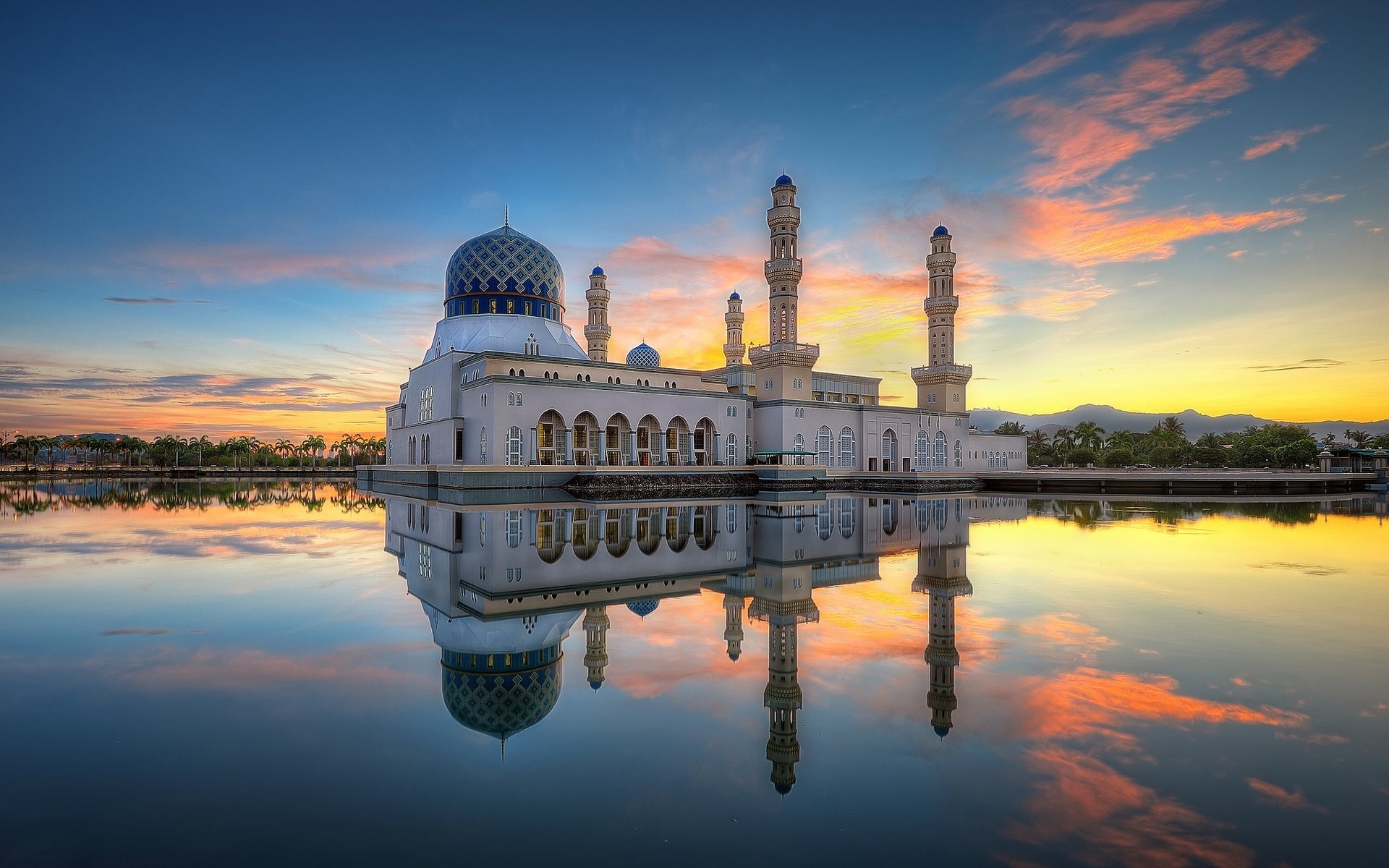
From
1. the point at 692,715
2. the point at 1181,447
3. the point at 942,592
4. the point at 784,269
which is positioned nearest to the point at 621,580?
the point at 942,592

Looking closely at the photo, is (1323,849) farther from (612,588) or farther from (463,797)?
(612,588)

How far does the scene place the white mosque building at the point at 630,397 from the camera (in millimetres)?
30016

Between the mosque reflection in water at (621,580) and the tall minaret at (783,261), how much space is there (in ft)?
62.9

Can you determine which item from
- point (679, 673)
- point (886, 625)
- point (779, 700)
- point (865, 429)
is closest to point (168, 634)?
point (679, 673)

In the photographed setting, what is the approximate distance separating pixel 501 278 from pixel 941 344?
24.3m

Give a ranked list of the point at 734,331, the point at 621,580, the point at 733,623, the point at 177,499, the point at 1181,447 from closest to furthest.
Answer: the point at 733,623 → the point at 621,580 → the point at 177,499 → the point at 734,331 → the point at 1181,447

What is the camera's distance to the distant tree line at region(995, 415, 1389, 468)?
5588 centimetres

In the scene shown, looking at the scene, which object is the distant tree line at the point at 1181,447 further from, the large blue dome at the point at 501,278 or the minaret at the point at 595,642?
the minaret at the point at 595,642

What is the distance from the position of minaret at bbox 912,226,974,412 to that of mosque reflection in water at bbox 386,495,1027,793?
24963 millimetres

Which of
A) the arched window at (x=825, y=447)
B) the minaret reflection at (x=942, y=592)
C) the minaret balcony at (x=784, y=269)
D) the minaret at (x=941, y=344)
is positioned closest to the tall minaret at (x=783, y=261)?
the minaret balcony at (x=784, y=269)

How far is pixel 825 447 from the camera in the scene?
37.3m

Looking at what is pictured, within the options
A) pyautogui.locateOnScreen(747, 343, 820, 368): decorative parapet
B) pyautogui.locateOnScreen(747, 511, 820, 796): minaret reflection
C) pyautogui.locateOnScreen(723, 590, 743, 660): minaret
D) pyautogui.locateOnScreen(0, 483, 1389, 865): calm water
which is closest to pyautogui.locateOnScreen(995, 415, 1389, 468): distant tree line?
pyautogui.locateOnScreen(747, 343, 820, 368): decorative parapet

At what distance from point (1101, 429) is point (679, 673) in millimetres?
86848

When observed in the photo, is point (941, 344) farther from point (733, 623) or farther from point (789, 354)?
point (733, 623)
